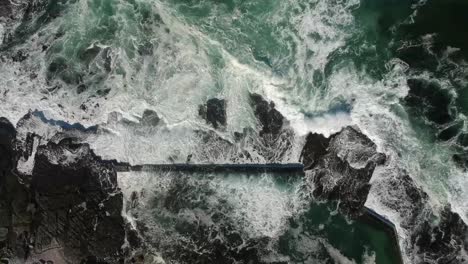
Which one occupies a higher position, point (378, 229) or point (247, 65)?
point (247, 65)

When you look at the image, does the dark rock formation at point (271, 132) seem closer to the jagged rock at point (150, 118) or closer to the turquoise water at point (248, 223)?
the turquoise water at point (248, 223)

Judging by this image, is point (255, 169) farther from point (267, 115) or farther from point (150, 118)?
point (150, 118)

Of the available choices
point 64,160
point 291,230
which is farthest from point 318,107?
point 64,160

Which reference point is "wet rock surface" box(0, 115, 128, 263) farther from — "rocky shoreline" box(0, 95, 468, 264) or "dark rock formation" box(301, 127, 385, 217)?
"dark rock formation" box(301, 127, 385, 217)

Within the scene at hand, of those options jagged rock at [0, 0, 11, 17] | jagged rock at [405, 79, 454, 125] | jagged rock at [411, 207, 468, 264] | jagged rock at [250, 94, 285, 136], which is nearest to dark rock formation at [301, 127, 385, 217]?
jagged rock at [250, 94, 285, 136]

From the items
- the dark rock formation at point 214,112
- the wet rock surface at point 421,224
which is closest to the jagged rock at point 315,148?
the wet rock surface at point 421,224

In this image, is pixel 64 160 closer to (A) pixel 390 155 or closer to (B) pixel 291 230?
(B) pixel 291 230

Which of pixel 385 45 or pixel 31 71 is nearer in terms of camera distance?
pixel 385 45
